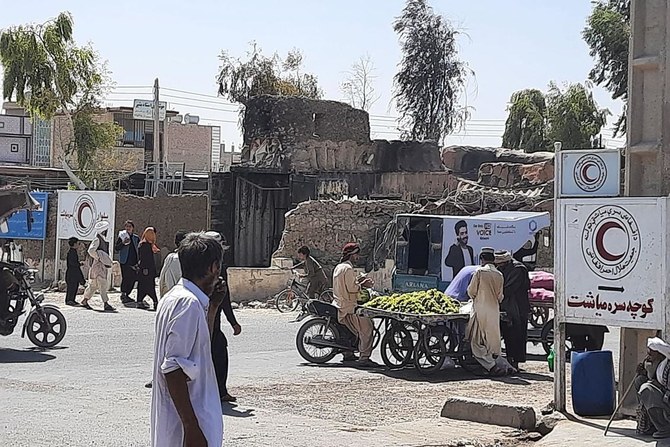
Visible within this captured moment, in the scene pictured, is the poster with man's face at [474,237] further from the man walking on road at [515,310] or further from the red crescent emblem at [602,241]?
the red crescent emblem at [602,241]

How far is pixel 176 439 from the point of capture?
191 inches

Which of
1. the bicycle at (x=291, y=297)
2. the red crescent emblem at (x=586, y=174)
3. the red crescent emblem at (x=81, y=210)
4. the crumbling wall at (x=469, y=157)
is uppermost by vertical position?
the crumbling wall at (x=469, y=157)

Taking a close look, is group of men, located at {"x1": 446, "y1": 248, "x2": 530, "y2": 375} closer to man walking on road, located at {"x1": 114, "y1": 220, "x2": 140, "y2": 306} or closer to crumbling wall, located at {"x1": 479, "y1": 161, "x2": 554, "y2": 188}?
man walking on road, located at {"x1": 114, "y1": 220, "x2": 140, "y2": 306}

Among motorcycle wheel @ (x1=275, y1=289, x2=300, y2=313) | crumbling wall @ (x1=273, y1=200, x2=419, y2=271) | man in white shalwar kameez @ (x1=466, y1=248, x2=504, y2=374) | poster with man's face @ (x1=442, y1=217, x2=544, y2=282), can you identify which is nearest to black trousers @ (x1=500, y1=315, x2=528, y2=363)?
man in white shalwar kameez @ (x1=466, y1=248, x2=504, y2=374)

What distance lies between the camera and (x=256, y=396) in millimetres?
11766

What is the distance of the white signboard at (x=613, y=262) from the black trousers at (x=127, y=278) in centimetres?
1509

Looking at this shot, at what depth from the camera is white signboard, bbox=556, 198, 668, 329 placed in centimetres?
960

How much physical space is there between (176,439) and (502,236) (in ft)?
57.7

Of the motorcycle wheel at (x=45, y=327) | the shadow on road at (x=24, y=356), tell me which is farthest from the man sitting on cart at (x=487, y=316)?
the motorcycle wheel at (x=45, y=327)

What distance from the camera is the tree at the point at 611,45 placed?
43.0m

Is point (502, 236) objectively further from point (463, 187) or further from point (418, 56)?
point (418, 56)

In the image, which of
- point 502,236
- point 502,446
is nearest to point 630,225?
point 502,446

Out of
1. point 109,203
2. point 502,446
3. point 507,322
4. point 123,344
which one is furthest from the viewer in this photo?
point 109,203

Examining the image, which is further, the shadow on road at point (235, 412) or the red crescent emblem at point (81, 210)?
the red crescent emblem at point (81, 210)
